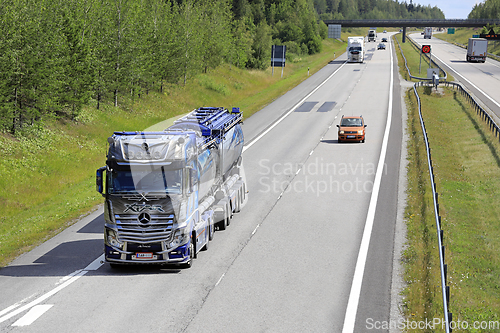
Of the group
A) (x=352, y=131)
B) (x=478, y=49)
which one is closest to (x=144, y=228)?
(x=352, y=131)

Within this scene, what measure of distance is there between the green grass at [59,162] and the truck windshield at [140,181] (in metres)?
4.61

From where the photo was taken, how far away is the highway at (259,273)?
12.2 metres

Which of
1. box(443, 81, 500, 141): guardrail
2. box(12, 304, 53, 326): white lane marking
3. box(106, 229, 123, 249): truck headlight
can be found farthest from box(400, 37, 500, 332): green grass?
box(12, 304, 53, 326): white lane marking

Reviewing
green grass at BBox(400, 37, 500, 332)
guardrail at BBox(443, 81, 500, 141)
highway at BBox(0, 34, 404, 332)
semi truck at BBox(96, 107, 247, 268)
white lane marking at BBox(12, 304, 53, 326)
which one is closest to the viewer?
white lane marking at BBox(12, 304, 53, 326)

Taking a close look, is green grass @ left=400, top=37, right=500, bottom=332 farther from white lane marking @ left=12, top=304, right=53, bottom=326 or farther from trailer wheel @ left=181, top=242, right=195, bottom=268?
white lane marking @ left=12, top=304, right=53, bottom=326

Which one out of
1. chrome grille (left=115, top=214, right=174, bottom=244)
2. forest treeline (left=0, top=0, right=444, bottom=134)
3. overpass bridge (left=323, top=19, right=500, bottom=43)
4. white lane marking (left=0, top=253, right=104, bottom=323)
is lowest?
white lane marking (left=0, top=253, right=104, bottom=323)

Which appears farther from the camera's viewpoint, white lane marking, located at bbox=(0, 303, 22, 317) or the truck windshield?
the truck windshield

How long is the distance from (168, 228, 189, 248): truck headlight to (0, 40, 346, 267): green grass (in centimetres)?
535

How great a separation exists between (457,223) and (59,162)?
19981 mm

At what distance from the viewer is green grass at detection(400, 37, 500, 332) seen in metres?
13.5

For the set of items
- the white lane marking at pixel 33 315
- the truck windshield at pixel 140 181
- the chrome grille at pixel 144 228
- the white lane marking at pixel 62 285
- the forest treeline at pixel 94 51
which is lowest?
the white lane marking at pixel 62 285

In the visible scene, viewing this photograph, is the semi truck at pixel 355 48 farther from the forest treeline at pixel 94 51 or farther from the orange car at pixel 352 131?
the orange car at pixel 352 131

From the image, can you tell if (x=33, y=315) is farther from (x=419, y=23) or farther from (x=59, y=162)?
(x=419, y=23)

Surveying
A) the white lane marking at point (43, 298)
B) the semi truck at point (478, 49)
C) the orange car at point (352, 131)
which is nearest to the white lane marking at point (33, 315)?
the white lane marking at point (43, 298)
